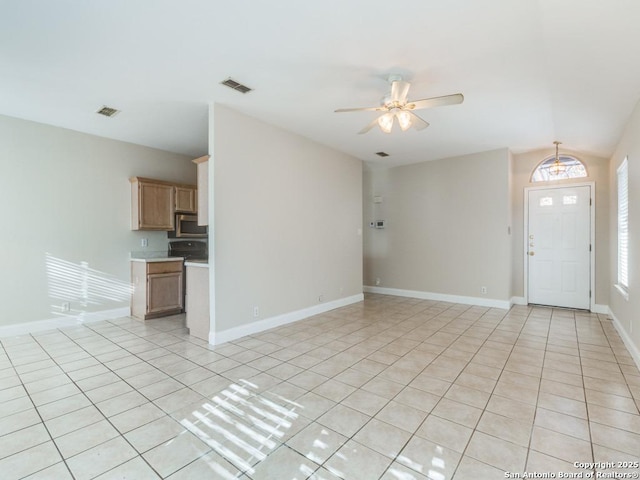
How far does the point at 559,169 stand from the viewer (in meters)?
5.09

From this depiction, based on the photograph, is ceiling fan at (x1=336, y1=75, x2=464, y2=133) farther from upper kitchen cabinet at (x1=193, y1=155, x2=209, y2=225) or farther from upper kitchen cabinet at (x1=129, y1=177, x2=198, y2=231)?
upper kitchen cabinet at (x1=129, y1=177, x2=198, y2=231)

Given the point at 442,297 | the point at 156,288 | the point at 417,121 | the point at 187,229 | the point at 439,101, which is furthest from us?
the point at 442,297

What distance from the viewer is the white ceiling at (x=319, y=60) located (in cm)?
206

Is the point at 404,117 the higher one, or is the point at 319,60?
the point at 319,60

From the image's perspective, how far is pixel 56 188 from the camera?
430 cm

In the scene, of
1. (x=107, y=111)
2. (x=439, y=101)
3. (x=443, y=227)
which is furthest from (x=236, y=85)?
(x=443, y=227)

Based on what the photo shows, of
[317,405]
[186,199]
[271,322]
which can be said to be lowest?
[317,405]

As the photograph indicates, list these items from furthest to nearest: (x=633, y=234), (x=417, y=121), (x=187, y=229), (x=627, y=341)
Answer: (x=187, y=229)
(x=627, y=341)
(x=633, y=234)
(x=417, y=121)

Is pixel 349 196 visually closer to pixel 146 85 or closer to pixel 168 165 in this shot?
pixel 168 165

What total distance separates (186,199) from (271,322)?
2.73 metres

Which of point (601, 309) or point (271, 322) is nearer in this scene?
point (271, 322)

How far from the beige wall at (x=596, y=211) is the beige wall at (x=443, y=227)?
0.43 m

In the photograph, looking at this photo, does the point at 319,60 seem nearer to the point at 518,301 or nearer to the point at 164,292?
the point at 164,292

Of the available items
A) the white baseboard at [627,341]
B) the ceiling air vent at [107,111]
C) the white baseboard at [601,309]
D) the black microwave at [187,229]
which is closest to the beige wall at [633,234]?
the white baseboard at [627,341]
